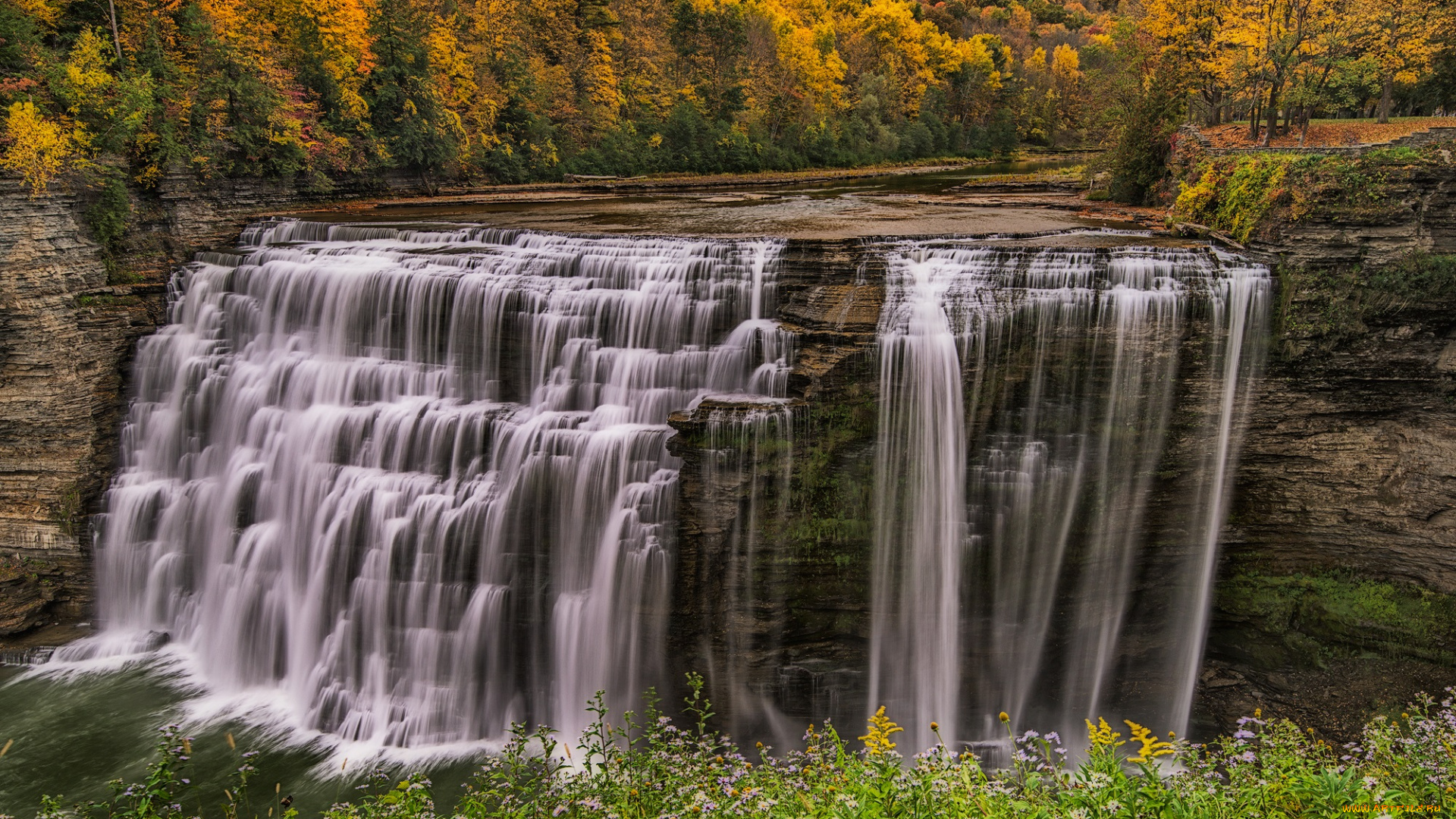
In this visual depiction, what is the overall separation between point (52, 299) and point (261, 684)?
9.89 meters

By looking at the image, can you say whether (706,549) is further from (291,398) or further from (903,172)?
(903,172)

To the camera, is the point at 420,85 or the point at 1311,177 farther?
the point at 420,85

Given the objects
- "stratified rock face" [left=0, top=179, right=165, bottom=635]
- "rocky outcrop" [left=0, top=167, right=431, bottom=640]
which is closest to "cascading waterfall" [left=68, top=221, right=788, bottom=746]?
"rocky outcrop" [left=0, top=167, right=431, bottom=640]

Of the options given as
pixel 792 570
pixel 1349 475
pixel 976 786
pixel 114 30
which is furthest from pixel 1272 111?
pixel 114 30

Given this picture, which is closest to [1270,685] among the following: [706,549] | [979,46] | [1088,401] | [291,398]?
[1088,401]

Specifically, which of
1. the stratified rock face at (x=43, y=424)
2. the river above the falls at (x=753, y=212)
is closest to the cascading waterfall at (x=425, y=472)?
the stratified rock face at (x=43, y=424)

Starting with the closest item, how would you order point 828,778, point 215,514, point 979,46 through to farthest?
point 828,778
point 215,514
point 979,46

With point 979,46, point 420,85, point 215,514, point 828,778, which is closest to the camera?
point 828,778

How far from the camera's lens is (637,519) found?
14102 mm

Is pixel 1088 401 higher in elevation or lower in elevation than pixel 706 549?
higher

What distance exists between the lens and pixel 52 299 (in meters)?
17.5

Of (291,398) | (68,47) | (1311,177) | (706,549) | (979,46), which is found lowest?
(706,549)

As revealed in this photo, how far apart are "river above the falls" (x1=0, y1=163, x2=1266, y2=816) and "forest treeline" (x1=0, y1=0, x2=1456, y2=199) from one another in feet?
33.4

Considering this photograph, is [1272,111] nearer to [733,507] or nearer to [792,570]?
[792,570]
